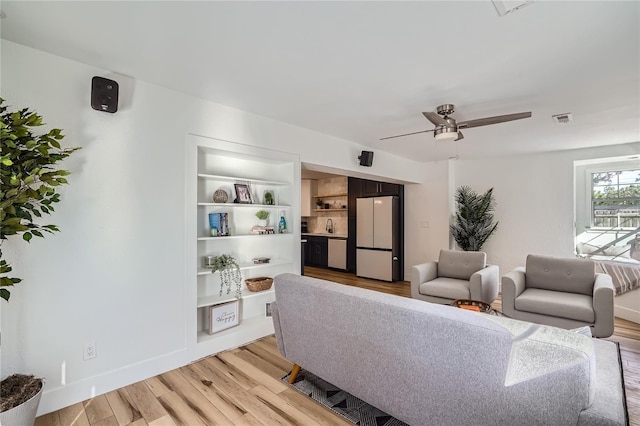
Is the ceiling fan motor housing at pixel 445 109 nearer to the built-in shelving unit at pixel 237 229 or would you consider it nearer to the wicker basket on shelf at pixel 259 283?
the built-in shelving unit at pixel 237 229

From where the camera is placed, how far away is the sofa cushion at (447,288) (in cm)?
371

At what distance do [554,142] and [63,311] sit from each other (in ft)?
18.8

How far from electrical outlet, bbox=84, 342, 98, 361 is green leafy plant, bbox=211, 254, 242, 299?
1.09m

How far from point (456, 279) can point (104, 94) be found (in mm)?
4311

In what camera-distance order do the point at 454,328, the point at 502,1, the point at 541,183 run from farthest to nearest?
the point at 541,183
the point at 502,1
the point at 454,328

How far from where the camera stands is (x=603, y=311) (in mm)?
2852

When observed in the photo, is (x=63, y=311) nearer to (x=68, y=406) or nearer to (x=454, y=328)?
(x=68, y=406)

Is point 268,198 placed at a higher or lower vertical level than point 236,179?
lower

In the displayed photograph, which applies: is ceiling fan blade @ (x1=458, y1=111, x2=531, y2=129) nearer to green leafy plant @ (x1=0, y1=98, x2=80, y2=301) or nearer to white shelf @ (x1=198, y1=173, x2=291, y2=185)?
white shelf @ (x1=198, y1=173, x2=291, y2=185)

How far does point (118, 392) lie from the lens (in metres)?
2.25

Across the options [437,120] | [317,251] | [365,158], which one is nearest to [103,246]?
[437,120]

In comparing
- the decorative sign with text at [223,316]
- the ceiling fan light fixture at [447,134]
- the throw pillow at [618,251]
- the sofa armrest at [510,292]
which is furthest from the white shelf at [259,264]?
the throw pillow at [618,251]

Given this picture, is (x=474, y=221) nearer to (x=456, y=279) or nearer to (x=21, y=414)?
(x=456, y=279)

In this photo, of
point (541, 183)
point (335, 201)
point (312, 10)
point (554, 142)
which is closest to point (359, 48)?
point (312, 10)
